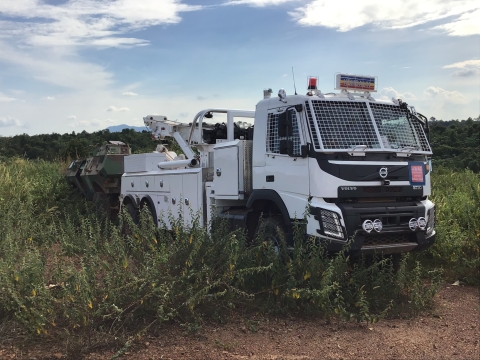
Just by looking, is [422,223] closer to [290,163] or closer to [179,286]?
[290,163]

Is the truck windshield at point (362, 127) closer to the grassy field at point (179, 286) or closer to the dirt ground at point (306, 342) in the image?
the grassy field at point (179, 286)

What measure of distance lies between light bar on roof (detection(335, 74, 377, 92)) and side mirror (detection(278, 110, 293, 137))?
103 cm

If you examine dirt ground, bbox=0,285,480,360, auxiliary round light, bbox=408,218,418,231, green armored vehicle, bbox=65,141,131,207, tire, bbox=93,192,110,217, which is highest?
green armored vehicle, bbox=65,141,131,207

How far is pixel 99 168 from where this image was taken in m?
13.2

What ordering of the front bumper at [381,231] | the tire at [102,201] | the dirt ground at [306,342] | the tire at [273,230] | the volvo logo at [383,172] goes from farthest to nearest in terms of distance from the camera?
the tire at [102,201] → the tire at [273,230] → the volvo logo at [383,172] → the front bumper at [381,231] → the dirt ground at [306,342]

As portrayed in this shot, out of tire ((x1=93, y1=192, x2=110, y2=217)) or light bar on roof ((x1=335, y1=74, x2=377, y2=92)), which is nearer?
light bar on roof ((x1=335, y1=74, x2=377, y2=92))

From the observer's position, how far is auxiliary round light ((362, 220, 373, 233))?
6.01m

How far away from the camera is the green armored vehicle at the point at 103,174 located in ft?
43.4

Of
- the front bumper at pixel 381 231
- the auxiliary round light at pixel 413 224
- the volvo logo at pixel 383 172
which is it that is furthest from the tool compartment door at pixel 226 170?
the auxiliary round light at pixel 413 224

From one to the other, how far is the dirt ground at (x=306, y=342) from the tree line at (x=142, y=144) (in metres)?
12.9

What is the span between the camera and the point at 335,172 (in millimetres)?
6160

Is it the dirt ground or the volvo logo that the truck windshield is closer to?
the volvo logo

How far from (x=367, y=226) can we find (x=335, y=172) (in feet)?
2.51

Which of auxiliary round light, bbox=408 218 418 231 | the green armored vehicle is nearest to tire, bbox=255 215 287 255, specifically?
auxiliary round light, bbox=408 218 418 231
